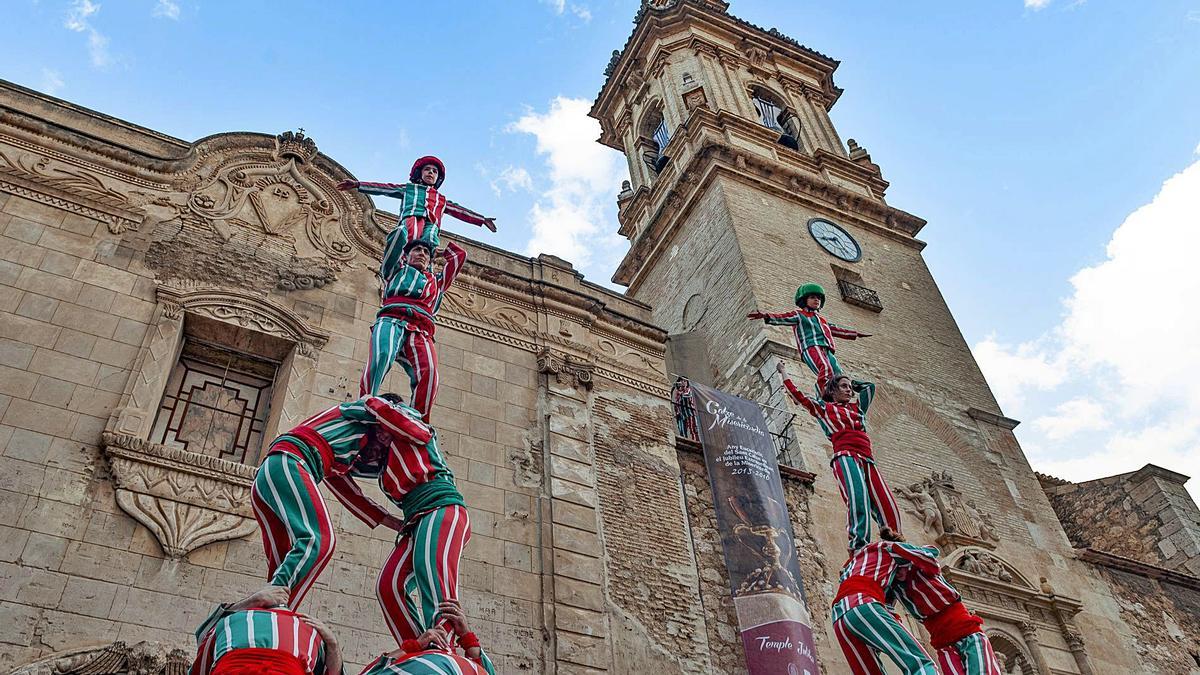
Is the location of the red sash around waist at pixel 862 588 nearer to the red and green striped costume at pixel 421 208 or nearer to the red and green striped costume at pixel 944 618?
the red and green striped costume at pixel 944 618

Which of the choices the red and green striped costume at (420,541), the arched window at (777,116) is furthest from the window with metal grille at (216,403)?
the arched window at (777,116)

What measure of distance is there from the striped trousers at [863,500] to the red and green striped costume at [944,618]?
2.00 ft

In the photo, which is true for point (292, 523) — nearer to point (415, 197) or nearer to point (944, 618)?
point (415, 197)

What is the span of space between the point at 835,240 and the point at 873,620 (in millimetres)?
14800

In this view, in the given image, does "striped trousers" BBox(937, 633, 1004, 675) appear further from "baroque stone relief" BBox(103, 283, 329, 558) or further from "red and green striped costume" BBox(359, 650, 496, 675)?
"baroque stone relief" BBox(103, 283, 329, 558)

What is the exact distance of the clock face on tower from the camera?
21.4m

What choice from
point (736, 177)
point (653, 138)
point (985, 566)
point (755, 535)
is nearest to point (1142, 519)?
point (985, 566)

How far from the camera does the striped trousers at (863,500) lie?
9.27 metres

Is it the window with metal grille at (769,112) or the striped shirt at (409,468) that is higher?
the window with metal grille at (769,112)

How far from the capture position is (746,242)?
20.0 metres

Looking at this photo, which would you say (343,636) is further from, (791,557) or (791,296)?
(791,296)

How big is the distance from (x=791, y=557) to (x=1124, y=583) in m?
7.61

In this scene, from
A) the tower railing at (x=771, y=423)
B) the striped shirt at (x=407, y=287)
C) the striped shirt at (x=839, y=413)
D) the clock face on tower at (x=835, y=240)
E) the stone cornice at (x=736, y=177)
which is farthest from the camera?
the stone cornice at (x=736, y=177)

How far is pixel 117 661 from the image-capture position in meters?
7.52
